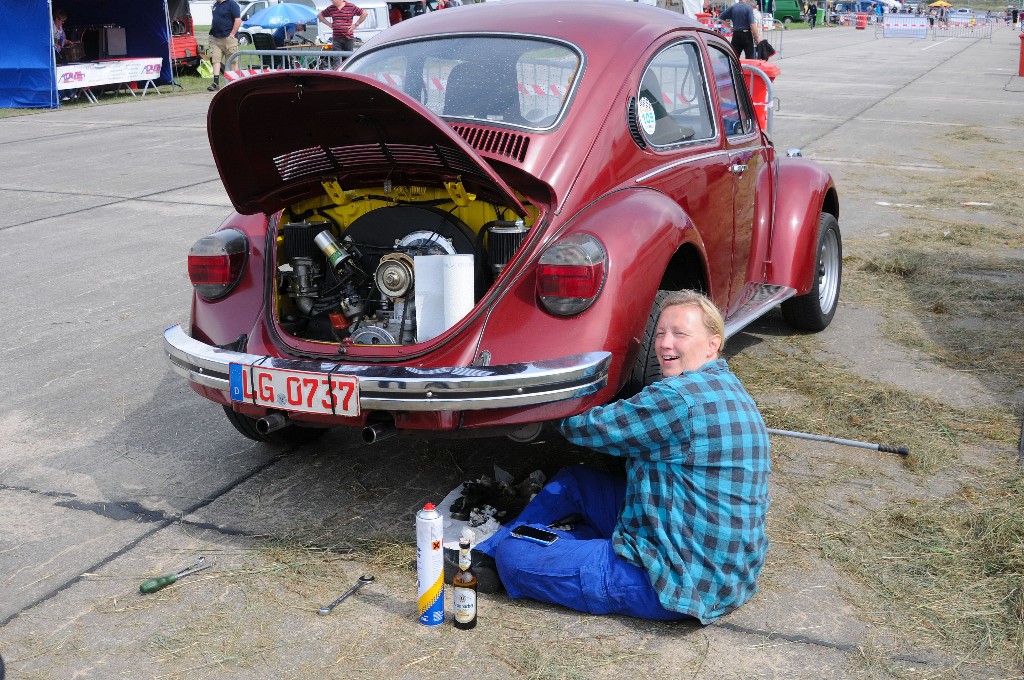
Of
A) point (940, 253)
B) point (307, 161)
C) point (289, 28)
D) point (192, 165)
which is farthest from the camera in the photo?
point (289, 28)

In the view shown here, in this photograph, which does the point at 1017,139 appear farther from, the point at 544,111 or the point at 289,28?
the point at 289,28

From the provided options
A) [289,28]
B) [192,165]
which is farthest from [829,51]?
[192,165]

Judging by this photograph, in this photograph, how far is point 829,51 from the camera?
38969mm

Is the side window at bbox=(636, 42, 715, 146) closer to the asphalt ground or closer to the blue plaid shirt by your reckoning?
the asphalt ground

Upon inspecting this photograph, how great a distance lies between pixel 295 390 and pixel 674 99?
2.40 meters

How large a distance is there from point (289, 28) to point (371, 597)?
27.4 metres

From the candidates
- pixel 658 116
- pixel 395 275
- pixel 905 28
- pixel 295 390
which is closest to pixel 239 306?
pixel 395 275

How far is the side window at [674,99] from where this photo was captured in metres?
4.59

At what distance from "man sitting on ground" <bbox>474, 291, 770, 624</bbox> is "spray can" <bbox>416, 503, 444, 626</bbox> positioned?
0.26 metres

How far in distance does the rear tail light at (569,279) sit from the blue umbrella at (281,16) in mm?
21649

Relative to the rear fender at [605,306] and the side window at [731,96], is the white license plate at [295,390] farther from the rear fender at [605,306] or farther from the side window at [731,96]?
the side window at [731,96]

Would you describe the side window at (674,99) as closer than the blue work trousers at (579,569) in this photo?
No

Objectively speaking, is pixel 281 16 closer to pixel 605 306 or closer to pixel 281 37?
pixel 281 37

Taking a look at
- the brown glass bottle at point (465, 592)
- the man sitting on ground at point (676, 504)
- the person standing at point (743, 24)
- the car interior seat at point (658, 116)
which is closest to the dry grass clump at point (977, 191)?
the person standing at point (743, 24)
